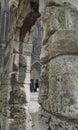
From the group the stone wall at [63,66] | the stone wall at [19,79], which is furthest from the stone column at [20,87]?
the stone wall at [63,66]

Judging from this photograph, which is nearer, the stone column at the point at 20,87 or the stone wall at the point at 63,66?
the stone wall at the point at 63,66

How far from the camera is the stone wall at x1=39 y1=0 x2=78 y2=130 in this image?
1.55m

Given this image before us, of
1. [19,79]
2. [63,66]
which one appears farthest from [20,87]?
[63,66]

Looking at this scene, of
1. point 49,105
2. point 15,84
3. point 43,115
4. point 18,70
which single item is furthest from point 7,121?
point 49,105

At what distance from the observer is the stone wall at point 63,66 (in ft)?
5.08

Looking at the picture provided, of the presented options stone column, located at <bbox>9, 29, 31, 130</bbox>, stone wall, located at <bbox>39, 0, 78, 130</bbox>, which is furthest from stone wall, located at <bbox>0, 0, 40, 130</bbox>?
stone wall, located at <bbox>39, 0, 78, 130</bbox>

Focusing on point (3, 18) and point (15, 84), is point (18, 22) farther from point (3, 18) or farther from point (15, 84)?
point (3, 18)

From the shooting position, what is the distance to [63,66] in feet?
5.44

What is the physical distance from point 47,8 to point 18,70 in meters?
3.20

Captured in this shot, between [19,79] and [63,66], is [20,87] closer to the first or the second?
[19,79]

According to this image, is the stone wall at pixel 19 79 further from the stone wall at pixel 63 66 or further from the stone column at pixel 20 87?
the stone wall at pixel 63 66

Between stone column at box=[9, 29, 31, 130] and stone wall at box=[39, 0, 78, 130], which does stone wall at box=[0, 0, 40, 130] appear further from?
stone wall at box=[39, 0, 78, 130]

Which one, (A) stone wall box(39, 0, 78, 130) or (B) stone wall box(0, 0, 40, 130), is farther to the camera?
(B) stone wall box(0, 0, 40, 130)

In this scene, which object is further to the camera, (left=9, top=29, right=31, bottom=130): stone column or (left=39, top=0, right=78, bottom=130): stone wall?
(left=9, top=29, right=31, bottom=130): stone column
